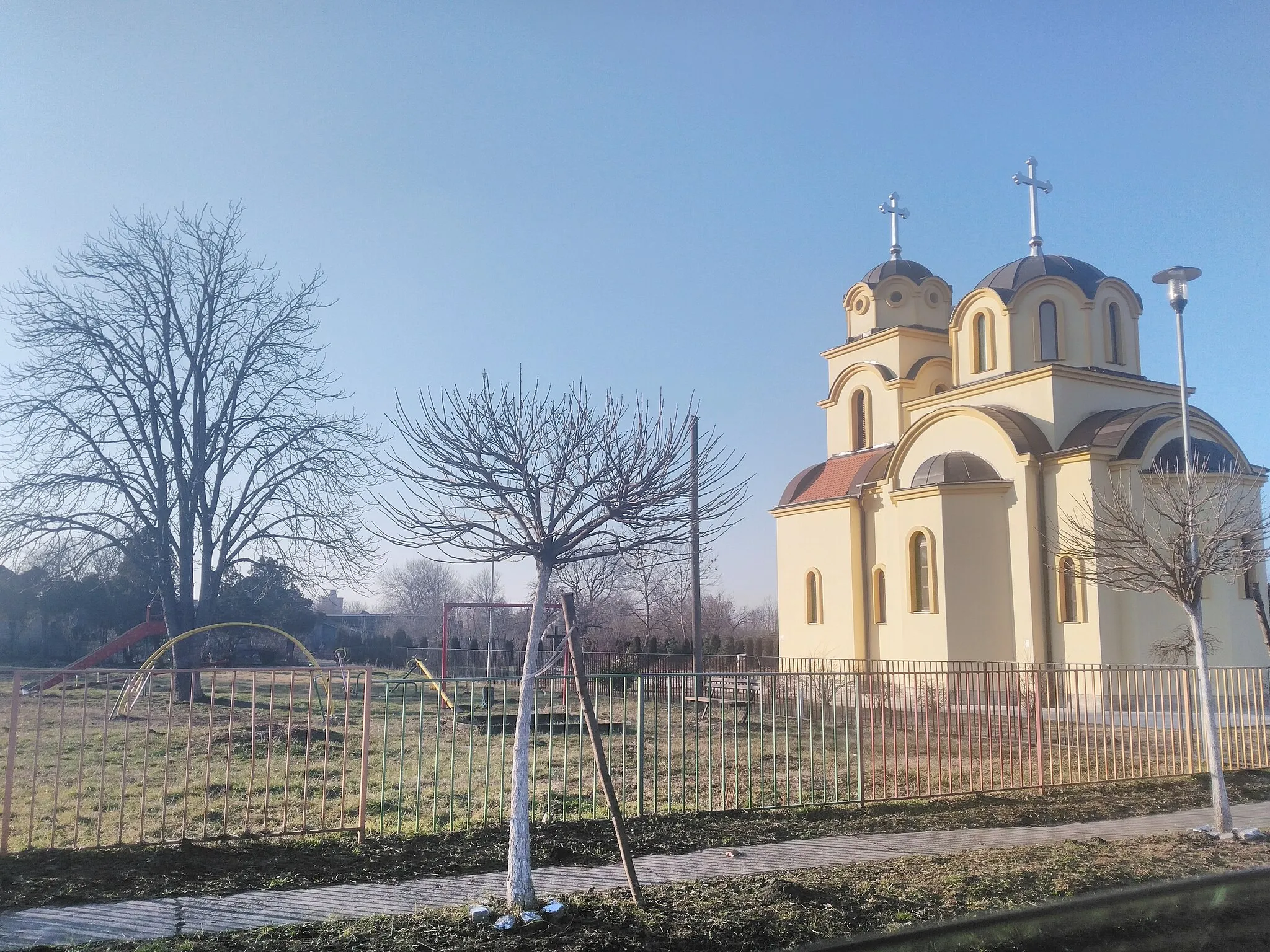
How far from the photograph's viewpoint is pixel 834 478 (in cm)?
2950

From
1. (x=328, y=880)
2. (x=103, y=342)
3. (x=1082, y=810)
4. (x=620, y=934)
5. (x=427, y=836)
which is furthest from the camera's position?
(x=103, y=342)

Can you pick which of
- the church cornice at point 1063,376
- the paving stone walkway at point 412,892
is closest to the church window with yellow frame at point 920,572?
the church cornice at point 1063,376

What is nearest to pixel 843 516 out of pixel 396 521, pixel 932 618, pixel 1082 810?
pixel 932 618

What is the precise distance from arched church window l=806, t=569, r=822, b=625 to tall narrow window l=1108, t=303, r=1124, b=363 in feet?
33.7

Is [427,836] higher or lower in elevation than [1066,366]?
lower

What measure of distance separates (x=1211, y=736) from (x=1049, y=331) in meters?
17.5

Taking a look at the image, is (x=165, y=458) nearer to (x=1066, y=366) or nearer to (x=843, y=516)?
(x=843, y=516)

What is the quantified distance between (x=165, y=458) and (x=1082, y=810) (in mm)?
21776

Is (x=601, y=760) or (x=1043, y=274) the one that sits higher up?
(x=1043, y=274)

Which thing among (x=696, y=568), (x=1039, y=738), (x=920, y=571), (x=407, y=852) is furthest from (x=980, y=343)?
(x=407, y=852)

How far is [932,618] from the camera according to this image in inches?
896

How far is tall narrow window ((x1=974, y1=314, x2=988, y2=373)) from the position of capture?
84.3 ft

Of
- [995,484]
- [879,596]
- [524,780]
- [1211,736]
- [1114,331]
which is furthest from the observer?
[879,596]

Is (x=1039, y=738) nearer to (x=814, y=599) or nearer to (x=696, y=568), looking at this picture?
(x=696, y=568)
